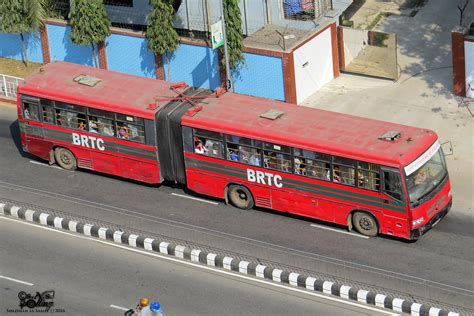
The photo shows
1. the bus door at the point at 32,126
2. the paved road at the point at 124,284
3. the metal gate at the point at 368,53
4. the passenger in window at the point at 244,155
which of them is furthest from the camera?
the metal gate at the point at 368,53

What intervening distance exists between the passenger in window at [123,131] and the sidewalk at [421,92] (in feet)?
27.3

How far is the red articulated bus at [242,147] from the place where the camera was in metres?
31.1

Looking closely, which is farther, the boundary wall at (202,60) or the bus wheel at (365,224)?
the boundary wall at (202,60)

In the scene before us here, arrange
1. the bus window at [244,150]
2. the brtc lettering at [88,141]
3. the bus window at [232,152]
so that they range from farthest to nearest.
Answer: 1. the brtc lettering at [88,141]
2. the bus window at [232,152]
3. the bus window at [244,150]

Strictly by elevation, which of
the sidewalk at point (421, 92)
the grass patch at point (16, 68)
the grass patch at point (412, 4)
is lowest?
the sidewalk at point (421, 92)

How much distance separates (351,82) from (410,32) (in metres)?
4.09

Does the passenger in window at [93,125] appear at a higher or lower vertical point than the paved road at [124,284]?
higher

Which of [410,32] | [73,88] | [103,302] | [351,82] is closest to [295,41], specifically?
[351,82]

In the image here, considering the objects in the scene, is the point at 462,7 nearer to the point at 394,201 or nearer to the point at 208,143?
the point at 208,143

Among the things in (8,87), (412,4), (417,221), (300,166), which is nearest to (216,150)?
(300,166)

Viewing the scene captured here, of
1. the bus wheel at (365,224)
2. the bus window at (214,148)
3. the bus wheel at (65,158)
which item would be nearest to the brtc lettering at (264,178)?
the bus window at (214,148)

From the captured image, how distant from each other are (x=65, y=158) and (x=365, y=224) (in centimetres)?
1058

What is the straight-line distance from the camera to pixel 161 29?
40500mm

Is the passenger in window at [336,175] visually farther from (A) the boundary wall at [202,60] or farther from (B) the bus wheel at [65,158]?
(B) the bus wheel at [65,158]
